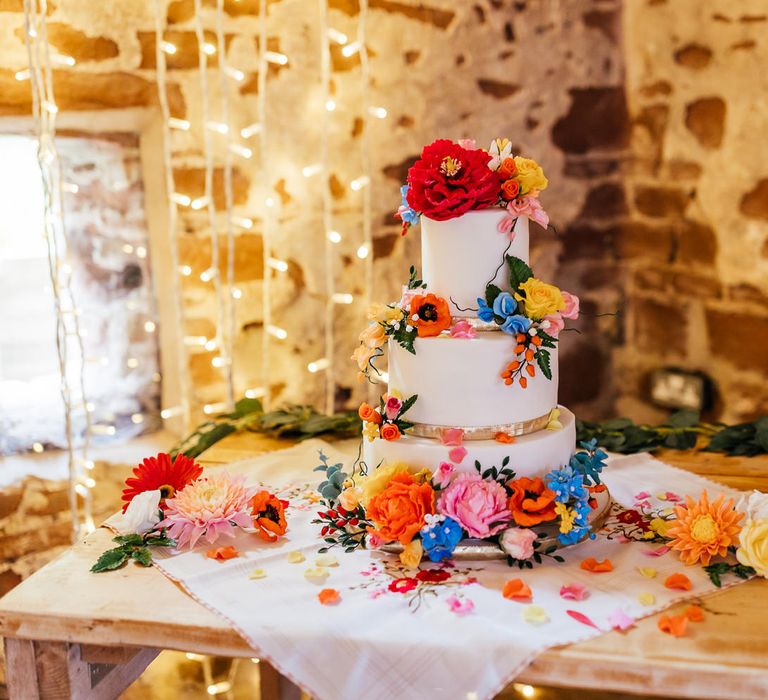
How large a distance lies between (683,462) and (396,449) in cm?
68

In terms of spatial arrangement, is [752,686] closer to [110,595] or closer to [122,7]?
[110,595]

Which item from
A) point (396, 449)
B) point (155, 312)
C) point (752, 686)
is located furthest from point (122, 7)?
point (752, 686)

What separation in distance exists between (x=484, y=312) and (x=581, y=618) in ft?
1.45

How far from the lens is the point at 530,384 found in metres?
1.32

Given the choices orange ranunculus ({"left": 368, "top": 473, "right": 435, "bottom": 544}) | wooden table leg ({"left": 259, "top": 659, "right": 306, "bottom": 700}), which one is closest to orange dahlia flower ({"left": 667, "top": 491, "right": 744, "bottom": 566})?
orange ranunculus ({"left": 368, "top": 473, "right": 435, "bottom": 544})

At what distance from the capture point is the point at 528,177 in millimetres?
1312

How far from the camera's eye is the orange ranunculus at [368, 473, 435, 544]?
1.25m

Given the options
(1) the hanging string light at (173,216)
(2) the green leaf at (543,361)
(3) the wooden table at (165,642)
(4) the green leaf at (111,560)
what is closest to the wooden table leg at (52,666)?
(3) the wooden table at (165,642)

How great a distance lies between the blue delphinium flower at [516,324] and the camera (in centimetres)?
128

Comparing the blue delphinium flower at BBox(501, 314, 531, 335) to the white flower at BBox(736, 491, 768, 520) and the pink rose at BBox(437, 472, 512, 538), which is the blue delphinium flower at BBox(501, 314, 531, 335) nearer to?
the pink rose at BBox(437, 472, 512, 538)

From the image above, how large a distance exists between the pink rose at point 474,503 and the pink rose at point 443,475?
14mm

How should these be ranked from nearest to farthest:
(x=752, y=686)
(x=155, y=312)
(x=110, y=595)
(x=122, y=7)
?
1. (x=752, y=686)
2. (x=110, y=595)
3. (x=122, y=7)
4. (x=155, y=312)

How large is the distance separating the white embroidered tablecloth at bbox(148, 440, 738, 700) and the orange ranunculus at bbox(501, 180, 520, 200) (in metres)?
0.53

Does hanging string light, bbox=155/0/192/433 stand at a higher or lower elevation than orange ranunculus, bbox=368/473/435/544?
higher
